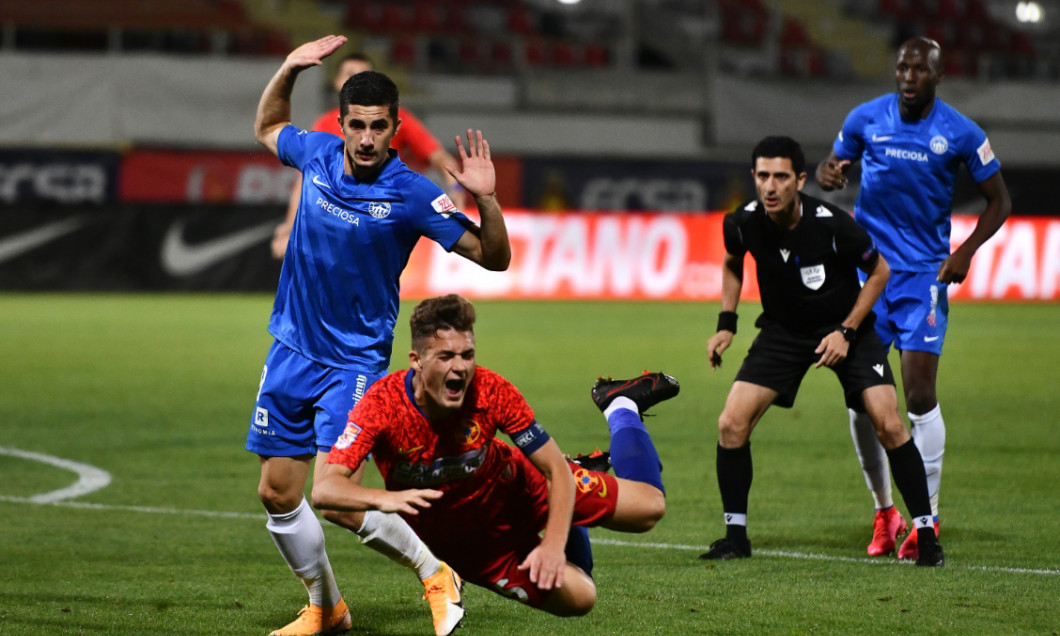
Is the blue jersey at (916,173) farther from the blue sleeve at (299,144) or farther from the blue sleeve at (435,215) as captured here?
the blue sleeve at (299,144)

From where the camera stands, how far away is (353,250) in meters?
4.82

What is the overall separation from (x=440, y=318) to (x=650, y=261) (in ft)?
62.4

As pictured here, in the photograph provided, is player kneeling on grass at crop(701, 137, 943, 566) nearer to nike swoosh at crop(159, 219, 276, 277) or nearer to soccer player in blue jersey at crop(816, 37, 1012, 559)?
soccer player in blue jersey at crop(816, 37, 1012, 559)

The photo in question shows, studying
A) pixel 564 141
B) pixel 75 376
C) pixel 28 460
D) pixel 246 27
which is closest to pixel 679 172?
pixel 564 141

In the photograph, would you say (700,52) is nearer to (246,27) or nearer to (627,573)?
(246,27)

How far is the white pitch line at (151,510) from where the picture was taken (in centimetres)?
582

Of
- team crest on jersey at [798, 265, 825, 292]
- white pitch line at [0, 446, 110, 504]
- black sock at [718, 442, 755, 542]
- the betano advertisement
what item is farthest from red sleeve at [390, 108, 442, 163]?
the betano advertisement

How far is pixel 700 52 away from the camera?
29.0 m

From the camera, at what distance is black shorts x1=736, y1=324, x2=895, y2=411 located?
6.02 metres

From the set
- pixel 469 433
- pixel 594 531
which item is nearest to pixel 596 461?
pixel 469 433

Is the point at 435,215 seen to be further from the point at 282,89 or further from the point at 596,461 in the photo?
the point at 596,461

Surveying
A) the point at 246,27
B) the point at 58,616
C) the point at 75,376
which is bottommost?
the point at 75,376

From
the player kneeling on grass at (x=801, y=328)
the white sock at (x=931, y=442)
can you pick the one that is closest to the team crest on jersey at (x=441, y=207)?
the player kneeling on grass at (x=801, y=328)

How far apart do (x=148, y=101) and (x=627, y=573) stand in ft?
70.3
